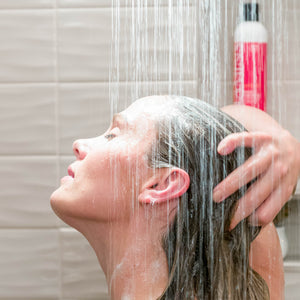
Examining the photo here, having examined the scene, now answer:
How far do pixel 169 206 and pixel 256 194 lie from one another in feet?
0.41

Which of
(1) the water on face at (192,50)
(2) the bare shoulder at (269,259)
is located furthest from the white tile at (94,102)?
(2) the bare shoulder at (269,259)

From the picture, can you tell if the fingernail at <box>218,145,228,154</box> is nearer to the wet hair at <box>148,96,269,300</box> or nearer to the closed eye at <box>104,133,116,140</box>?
the wet hair at <box>148,96,269,300</box>

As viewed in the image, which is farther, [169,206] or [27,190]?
[27,190]

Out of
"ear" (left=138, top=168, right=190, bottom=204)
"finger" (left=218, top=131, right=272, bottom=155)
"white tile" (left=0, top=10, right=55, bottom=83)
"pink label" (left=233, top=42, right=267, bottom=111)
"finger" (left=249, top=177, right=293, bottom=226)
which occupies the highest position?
"white tile" (left=0, top=10, right=55, bottom=83)

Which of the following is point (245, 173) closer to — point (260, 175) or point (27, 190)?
point (260, 175)

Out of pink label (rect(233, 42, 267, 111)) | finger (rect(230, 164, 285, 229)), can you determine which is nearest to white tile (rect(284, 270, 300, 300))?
finger (rect(230, 164, 285, 229))

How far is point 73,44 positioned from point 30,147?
0.23 metres

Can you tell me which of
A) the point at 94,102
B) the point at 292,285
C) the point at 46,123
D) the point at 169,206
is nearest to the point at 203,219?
the point at 169,206

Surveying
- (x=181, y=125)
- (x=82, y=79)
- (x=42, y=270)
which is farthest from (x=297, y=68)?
(x=42, y=270)

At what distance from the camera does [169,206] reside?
72 cm

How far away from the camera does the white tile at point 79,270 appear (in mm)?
1008

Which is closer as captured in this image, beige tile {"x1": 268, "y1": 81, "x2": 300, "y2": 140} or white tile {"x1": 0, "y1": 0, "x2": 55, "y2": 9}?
beige tile {"x1": 268, "y1": 81, "x2": 300, "y2": 140}

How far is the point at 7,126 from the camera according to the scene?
1044 millimetres

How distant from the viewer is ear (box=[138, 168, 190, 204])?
715mm
